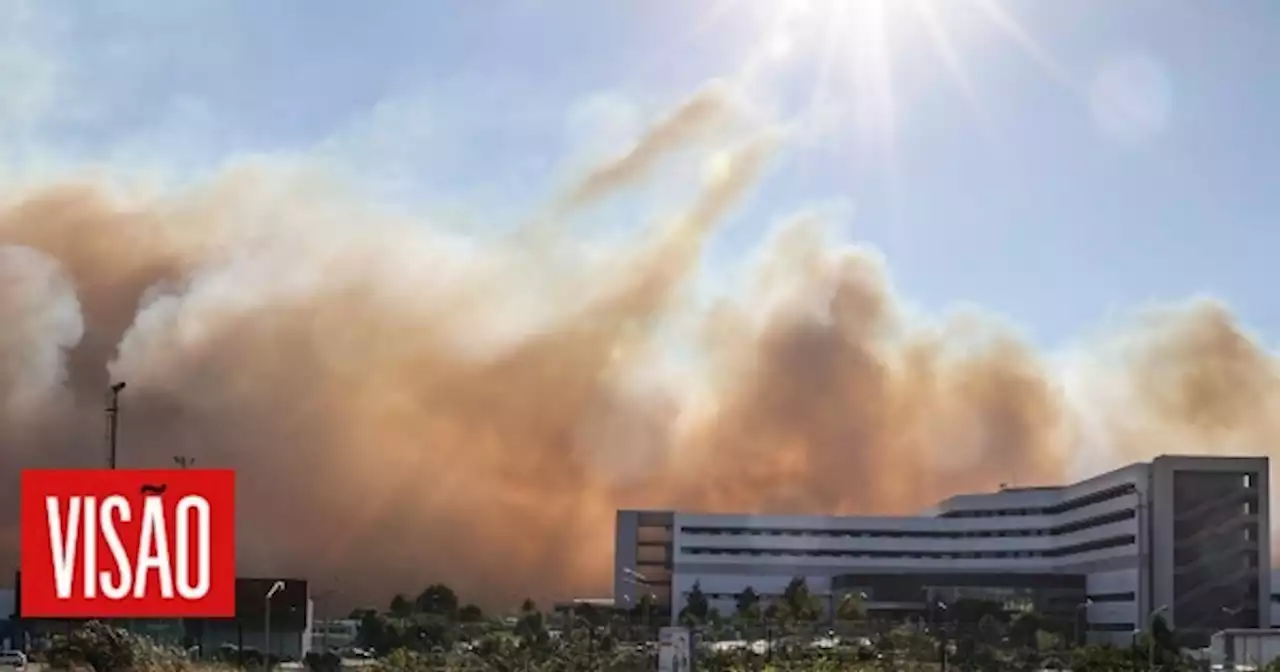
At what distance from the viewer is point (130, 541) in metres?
14.6

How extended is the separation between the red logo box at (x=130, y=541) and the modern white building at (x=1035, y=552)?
322 ft

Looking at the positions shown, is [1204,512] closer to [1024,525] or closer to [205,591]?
[1024,525]

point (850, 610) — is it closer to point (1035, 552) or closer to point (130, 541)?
point (1035, 552)

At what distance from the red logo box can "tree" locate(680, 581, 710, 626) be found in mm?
113547

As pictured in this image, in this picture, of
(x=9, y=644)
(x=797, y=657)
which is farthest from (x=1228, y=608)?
(x=9, y=644)

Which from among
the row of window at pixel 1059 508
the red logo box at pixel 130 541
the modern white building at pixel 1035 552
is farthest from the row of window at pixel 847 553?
the red logo box at pixel 130 541

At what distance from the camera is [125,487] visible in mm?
14570

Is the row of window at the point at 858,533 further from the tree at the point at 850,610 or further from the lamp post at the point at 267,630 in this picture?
the lamp post at the point at 267,630

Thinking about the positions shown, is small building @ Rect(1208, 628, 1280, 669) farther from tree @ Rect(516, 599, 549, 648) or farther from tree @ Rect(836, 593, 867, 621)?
tree @ Rect(836, 593, 867, 621)

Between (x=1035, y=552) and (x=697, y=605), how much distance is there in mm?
29693

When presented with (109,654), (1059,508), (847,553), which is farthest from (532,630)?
(109,654)

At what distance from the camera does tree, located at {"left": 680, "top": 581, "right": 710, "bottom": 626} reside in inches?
5113

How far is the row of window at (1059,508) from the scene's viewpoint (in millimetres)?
117244

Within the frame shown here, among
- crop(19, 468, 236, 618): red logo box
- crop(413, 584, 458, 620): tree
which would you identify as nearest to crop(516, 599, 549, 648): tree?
crop(413, 584, 458, 620): tree
